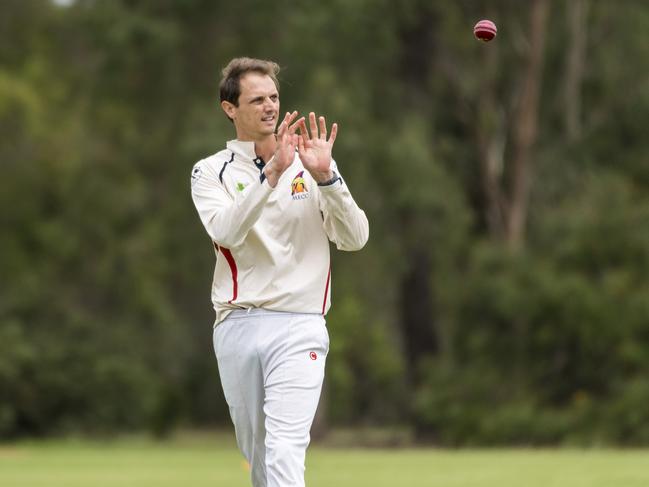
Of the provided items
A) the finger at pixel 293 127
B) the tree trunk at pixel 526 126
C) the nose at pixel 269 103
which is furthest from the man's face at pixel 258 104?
the tree trunk at pixel 526 126

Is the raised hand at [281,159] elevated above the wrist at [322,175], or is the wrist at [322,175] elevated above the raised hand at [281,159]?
the raised hand at [281,159]

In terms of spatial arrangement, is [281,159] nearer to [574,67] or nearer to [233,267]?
[233,267]

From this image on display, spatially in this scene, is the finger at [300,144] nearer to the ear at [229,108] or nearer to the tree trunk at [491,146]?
the ear at [229,108]

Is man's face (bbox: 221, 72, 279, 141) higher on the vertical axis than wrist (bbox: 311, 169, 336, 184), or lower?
higher

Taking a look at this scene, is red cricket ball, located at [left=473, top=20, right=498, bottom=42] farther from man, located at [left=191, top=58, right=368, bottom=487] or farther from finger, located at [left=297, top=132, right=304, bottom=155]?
finger, located at [left=297, top=132, right=304, bottom=155]

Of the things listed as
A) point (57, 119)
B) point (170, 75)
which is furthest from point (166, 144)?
point (57, 119)

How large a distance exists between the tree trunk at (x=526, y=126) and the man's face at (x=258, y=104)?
21372mm

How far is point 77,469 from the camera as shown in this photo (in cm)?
1712

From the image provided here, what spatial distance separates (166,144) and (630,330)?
494 inches

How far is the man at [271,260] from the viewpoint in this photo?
20.3ft

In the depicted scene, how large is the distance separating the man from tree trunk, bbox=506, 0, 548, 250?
21359 millimetres

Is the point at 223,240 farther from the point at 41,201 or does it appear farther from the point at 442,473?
the point at 41,201

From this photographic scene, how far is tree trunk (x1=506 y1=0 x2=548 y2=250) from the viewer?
27672 millimetres

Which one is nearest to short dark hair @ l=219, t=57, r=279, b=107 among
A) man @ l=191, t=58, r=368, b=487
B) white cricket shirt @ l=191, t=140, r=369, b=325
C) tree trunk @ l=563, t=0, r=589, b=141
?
man @ l=191, t=58, r=368, b=487
